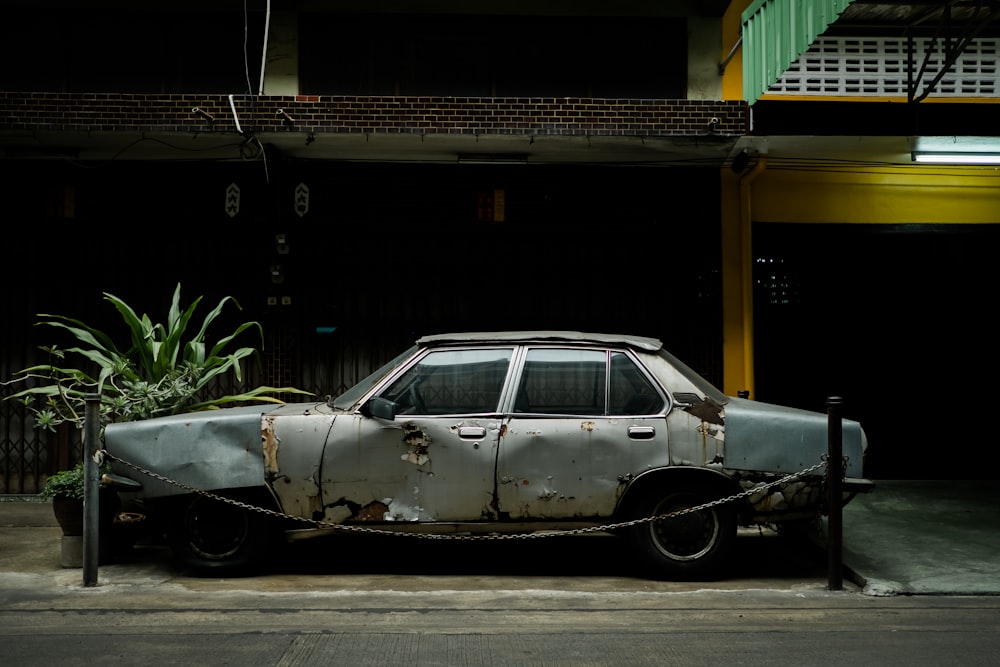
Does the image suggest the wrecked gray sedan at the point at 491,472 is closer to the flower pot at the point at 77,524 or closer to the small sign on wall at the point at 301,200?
the flower pot at the point at 77,524

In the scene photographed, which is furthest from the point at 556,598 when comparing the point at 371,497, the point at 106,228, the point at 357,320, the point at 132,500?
the point at 106,228

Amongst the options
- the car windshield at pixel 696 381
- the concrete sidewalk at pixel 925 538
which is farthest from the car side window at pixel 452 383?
the concrete sidewalk at pixel 925 538

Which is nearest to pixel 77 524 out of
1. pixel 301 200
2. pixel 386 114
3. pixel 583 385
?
pixel 583 385

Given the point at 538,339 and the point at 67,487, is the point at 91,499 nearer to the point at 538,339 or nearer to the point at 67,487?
the point at 67,487

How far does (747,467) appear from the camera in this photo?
6348 millimetres

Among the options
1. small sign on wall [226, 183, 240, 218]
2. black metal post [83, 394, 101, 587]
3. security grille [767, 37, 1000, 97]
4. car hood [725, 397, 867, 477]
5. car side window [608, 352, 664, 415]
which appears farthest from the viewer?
small sign on wall [226, 183, 240, 218]

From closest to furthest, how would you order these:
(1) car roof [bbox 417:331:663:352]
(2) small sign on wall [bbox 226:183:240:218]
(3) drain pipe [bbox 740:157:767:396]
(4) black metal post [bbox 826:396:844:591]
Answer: (4) black metal post [bbox 826:396:844:591] → (1) car roof [bbox 417:331:663:352] → (2) small sign on wall [bbox 226:183:240:218] → (3) drain pipe [bbox 740:157:767:396]

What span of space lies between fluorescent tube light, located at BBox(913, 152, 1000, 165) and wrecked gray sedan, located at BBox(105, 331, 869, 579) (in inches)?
176

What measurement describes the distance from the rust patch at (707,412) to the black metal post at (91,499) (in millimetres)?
4046

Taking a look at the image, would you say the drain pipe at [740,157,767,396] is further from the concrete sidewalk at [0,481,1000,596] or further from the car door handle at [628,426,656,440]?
the car door handle at [628,426,656,440]

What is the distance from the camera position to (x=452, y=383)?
6.64 metres

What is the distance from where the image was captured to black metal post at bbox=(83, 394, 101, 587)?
20.5 feet

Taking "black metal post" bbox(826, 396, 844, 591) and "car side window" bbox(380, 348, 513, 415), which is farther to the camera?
"car side window" bbox(380, 348, 513, 415)

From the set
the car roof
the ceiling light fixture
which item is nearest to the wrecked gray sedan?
the car roof
